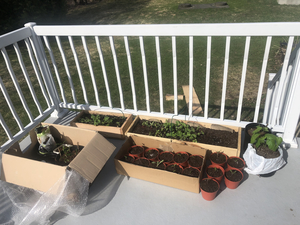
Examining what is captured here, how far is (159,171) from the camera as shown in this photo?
78.7 inches

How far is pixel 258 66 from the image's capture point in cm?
565

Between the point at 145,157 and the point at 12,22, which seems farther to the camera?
the point at 12,22

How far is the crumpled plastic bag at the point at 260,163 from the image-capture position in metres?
1.99

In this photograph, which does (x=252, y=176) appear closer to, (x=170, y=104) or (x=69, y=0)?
(x=170, y=104)

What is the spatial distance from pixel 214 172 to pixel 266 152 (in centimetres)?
49

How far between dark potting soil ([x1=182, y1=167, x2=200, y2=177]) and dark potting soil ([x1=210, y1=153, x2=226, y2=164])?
0.22 m

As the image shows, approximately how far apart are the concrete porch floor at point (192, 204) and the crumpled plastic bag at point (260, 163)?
0.10m

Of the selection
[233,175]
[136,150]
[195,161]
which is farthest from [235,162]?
[136,150]

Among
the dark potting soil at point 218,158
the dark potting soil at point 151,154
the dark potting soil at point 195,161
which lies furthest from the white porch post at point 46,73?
the dark potting soil at point 218,158

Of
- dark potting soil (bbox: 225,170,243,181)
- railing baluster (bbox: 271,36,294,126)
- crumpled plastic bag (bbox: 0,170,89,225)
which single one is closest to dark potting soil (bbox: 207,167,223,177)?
dark potting soil (bbox: 225,170,243,181)

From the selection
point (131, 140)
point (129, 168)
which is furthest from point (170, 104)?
point (129, 168)

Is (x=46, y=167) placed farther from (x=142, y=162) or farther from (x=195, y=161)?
(x=195, y=161)

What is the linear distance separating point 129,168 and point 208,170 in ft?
2.32

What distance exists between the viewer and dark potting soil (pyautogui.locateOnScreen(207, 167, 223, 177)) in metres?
2.00
